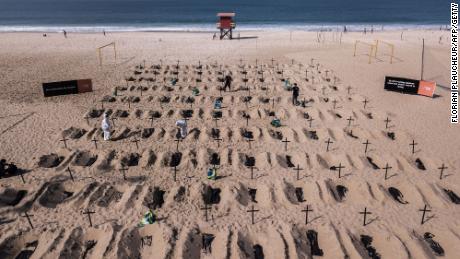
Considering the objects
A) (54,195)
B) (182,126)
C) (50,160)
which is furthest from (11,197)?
(182,126)

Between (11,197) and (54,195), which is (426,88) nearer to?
(54,195)

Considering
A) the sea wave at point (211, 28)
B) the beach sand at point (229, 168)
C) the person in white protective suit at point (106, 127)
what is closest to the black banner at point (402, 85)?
the beach sand at point (229, 168)

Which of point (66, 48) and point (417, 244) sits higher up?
point (66, 48)

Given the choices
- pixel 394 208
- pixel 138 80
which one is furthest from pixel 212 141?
pixel 138 80

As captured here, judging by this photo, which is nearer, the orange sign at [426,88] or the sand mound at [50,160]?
the sand mound at [50,160]

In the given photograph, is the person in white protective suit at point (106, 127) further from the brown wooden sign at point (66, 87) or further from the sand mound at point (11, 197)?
the brown wooden sign at point (66, 87)

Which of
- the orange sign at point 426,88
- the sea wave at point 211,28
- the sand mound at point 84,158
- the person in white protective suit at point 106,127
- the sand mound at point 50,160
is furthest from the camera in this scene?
the sea wave at point 211,28

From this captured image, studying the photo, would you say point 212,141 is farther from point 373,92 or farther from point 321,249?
point 373,92
